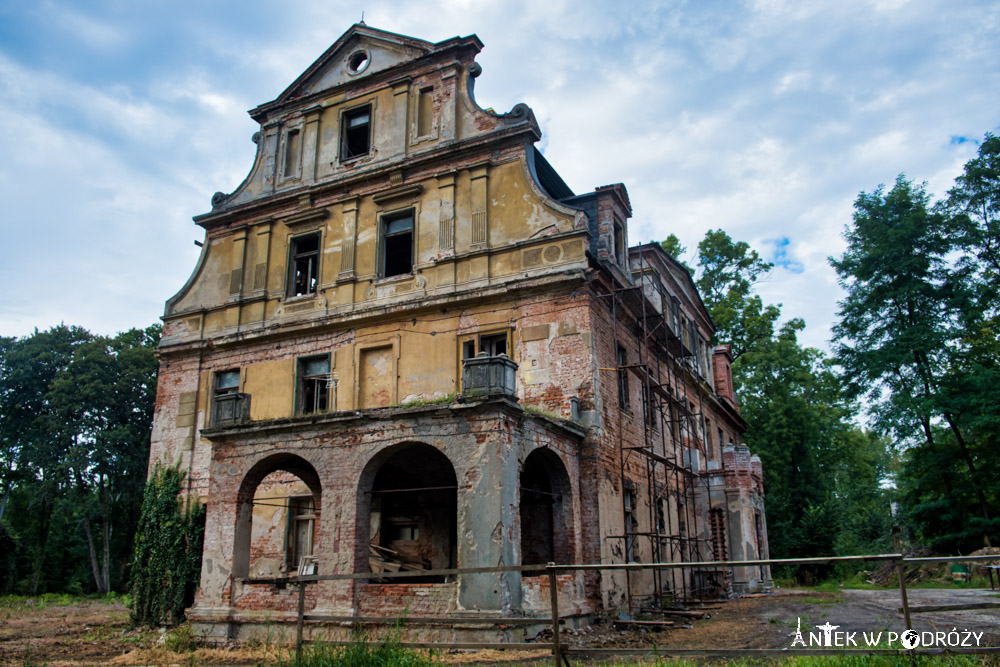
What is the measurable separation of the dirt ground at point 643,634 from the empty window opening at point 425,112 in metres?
12.8

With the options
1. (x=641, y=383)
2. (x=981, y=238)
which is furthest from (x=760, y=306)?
(x=641, y=383)

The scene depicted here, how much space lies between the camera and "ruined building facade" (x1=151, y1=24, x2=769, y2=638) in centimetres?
1312

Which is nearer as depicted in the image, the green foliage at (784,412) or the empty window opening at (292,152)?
the empty window opening at (292,152)

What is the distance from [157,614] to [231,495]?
4.80 meters

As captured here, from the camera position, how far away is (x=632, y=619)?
15.2 meters

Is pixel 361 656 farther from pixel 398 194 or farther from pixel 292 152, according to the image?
pixel 292 152

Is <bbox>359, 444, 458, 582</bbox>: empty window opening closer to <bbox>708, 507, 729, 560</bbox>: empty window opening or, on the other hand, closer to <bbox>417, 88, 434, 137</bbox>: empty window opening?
<bbox>417, 88, 434, 137</bbox>: empty window opening

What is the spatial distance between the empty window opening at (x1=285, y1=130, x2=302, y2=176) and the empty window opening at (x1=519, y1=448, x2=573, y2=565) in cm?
1110

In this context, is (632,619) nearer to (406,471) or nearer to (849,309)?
(406,471)

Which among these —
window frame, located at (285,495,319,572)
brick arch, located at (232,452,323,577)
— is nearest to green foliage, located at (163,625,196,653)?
brick arch, located at (232,452,323,577)

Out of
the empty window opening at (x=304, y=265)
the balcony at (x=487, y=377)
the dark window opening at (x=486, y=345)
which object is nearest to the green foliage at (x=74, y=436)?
the empty window opening at (x=304, y=265)

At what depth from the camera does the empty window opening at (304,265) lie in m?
20.1

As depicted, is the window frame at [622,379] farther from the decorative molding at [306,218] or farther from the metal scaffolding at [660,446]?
the decorative molding at [306,218]

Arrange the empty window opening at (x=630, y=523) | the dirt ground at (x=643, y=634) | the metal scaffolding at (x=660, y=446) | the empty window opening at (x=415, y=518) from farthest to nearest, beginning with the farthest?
the metal scaffolding at (x=660, y=446) < the empty window opening at (x=415, y=518) < the empty window opening at (x=630, y=523) < the dirt ground at (x=643, y=634)
